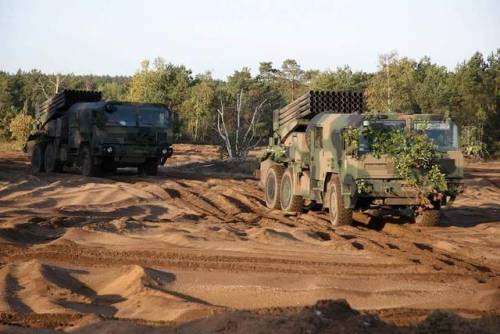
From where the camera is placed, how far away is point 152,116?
65.3 feet

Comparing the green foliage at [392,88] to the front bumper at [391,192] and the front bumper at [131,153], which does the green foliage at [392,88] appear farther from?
the front bumper at [391,192]

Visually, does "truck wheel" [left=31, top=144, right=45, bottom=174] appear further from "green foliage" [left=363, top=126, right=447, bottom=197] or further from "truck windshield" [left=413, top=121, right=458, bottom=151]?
"truck windshield" [left=413, top=121, right=458, bottom=151]

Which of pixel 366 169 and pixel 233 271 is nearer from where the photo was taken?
pixel 233 271

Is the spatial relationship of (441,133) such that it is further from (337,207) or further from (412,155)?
(337,207)

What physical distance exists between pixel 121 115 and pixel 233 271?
41.9 feet

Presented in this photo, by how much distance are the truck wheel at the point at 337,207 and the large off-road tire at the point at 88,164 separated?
31.4ft

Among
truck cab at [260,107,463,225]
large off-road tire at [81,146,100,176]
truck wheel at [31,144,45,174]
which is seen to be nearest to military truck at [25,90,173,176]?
large off-road tire at [81,146,100,176]

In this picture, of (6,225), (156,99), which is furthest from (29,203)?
(156,99)

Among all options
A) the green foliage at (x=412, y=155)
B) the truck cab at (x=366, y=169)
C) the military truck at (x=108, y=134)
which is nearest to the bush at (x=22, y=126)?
the military truck at (x=108, y=134)

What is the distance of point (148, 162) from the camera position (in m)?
20.9

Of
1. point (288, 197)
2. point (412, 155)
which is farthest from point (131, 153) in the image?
point (412, 155)

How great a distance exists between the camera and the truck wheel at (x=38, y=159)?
2284 centimetres

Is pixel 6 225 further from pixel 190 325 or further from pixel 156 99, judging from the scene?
pixel 156 99

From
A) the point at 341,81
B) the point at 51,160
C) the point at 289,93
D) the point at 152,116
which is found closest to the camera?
the point at 152,116
